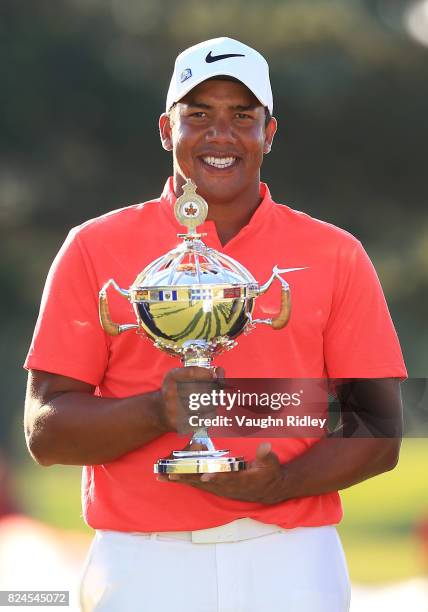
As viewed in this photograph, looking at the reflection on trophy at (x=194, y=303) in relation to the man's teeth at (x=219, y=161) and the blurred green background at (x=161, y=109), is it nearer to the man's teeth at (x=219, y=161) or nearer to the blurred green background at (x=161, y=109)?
the man's teeth at (x=219, y=161)

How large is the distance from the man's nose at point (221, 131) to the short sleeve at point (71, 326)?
0.26 meters

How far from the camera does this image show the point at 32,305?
9578mm

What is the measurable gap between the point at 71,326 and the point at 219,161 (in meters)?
0.35

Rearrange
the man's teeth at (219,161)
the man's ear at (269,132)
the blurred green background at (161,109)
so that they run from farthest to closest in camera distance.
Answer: the blurred green background at (161,109), the man's ear at (269,132), the man's teeth at (219,161)

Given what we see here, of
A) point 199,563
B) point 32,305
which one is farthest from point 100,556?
point 32,305

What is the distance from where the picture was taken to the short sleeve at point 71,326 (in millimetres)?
2127

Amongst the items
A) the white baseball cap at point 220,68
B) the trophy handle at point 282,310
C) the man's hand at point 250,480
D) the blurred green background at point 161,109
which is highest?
the blurred green background at point 161,109

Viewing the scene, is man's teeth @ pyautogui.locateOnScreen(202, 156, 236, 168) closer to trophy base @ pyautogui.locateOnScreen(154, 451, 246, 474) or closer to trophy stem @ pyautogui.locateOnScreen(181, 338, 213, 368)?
trophy stem @ pyautogui.locateOnScreen(181, 338, 213, 368)

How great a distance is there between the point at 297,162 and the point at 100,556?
815cm

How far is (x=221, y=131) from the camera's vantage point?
2.18 m

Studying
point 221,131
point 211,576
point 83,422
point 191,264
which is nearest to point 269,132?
point 221,131

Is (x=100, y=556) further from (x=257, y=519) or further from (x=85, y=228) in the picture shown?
(x=85, y=228)

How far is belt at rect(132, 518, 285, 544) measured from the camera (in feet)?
6.86

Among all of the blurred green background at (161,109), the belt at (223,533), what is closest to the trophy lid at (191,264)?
the belt at (223,533)
